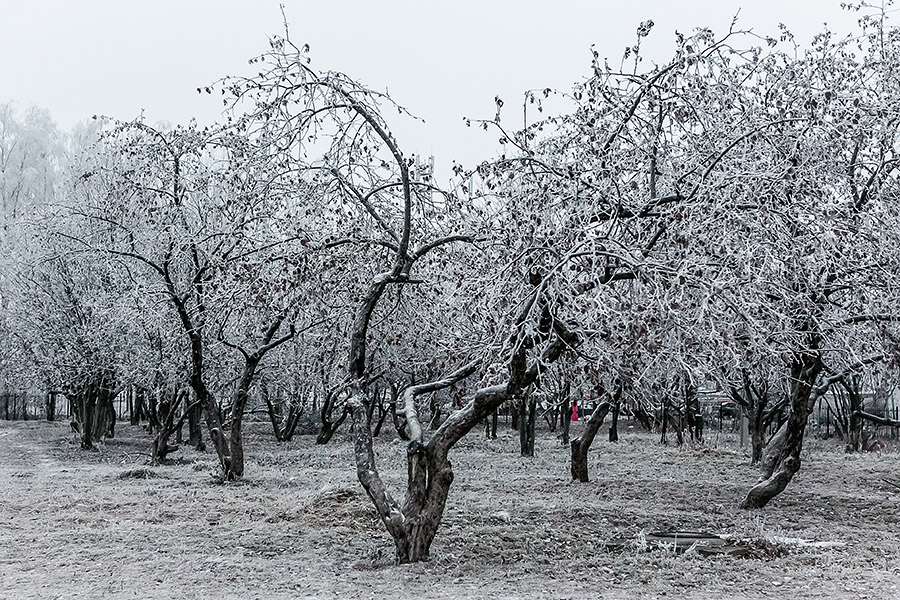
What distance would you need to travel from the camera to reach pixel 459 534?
23.7ft

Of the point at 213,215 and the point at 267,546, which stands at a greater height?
the point at 213,215

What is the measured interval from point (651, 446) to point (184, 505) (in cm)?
1196

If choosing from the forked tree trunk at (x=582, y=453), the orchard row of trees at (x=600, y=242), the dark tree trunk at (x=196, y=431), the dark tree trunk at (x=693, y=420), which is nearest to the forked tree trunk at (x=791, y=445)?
the orchard row of trees at (x=600, y=242)

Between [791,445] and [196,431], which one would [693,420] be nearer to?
[791,445]

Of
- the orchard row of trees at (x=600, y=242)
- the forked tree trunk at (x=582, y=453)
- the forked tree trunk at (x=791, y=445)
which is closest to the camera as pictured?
the orchard row of trees at (x=600, y=242)

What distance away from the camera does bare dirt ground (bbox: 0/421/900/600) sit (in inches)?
217

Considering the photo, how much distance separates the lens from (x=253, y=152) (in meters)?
6.45

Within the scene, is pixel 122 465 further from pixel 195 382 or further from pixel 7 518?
pixel 7 518

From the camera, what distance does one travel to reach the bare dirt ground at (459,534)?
18.1 ft

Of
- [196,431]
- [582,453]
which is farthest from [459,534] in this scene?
[196,431]

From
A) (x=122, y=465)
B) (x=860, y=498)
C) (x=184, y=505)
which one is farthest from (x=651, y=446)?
(x=184, y=505)

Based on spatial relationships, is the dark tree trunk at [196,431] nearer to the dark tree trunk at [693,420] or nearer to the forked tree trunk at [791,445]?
the dark tree trunk at [693,420]

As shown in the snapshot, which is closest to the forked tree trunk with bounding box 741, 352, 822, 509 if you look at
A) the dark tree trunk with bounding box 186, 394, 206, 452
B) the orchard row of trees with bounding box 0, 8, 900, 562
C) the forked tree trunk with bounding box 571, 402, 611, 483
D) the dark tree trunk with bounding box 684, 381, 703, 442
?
the orchard row of trees with bounding box 0, 8, 900, 562

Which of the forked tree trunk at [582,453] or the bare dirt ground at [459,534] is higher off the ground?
the forked tree trunk at [582,453]
